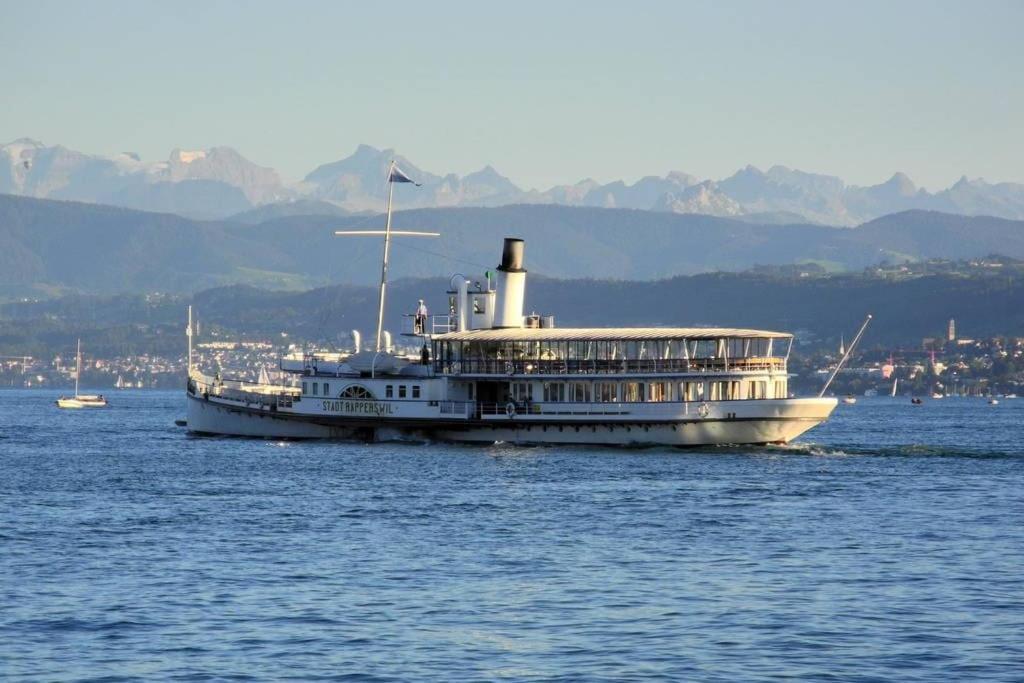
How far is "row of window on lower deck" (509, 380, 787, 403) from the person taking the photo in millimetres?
86062

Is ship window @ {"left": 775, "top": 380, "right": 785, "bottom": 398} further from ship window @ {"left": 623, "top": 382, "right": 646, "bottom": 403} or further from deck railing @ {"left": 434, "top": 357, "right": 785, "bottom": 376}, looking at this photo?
ship window @ {"left": 623, "top": 382, "right": 646, "bottom": 403}

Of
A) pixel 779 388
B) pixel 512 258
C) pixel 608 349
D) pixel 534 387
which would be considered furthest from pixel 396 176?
pixel 779 388

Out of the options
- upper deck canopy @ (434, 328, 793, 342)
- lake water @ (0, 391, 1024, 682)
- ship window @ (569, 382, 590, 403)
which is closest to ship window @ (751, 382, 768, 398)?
upper deck canopy @ (434, 328, 793, 342)

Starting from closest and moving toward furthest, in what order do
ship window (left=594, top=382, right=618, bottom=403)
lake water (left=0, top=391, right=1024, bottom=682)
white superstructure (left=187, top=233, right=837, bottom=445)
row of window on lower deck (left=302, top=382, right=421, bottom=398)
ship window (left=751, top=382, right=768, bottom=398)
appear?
lake water (left=0, top=391, right=1024, bottom=682) < white superstructure (left=187, top=233, right=837, bottom=445) < ship window (left=751, top=382, right=768, bottom=398) < ship window (left=594, top=382, right=618, bottom=403) < row of window on lower deck (left=302, top=382, right=421, bottom=398)

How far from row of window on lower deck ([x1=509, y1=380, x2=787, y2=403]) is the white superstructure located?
0.05 metres

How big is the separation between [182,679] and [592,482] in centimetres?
3759

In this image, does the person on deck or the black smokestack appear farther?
the person on deck

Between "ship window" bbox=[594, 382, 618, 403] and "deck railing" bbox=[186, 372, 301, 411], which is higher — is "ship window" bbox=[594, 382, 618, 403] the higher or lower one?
the higher one

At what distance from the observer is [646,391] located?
8731 centimetres

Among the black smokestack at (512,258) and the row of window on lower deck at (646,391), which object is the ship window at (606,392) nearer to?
the row of window on lower deck at (646,391)

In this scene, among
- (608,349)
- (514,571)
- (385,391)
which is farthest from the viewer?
(385,391)

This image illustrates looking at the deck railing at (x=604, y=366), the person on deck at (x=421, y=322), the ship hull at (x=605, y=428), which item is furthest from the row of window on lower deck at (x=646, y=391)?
the person on deck at (x=421, y=322)

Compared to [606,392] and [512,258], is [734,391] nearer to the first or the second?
[606,392]

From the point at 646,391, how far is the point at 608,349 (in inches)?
113
